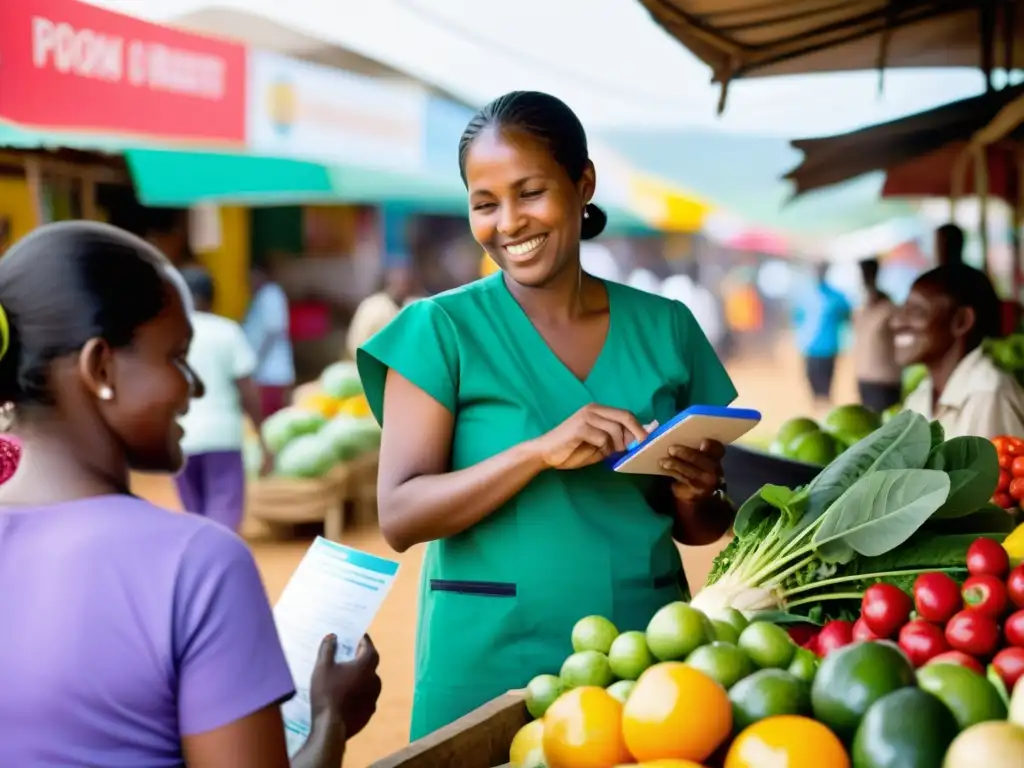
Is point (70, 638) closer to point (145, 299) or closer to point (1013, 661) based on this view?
point (145, 299)

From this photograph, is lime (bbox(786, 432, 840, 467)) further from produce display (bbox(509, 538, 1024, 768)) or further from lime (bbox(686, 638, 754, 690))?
lime (bbox(686, 638, 754, 690))

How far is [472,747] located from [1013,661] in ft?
2.55

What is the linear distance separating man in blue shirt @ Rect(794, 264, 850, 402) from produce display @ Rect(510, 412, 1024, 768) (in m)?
10.9

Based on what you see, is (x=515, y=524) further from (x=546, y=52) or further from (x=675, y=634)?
(x=546, y=52)

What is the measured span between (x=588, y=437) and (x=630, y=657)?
0.36 meters

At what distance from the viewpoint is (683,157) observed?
21.9 m

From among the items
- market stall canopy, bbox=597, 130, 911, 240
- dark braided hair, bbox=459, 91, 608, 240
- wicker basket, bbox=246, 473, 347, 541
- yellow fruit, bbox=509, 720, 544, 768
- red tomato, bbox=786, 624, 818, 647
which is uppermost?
market stall canopy, bbox=597, 130, 911, 240

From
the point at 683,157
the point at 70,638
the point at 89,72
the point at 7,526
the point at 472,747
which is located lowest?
the point at 472,747

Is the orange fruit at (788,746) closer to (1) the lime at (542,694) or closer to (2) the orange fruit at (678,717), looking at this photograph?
(2) the orange fruit at (678,717)

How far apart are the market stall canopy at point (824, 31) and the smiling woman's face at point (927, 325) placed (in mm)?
1244

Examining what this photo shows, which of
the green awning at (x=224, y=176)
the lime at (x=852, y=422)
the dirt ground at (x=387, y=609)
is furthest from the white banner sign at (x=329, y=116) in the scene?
the lime at (x=852, y=422)

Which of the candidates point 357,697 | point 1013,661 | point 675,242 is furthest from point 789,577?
point 675,242

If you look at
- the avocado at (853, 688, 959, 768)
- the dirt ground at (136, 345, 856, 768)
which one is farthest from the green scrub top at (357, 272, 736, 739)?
the dirt ground at (136, 345, 856, 768)

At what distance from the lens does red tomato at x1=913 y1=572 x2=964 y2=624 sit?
182cm
